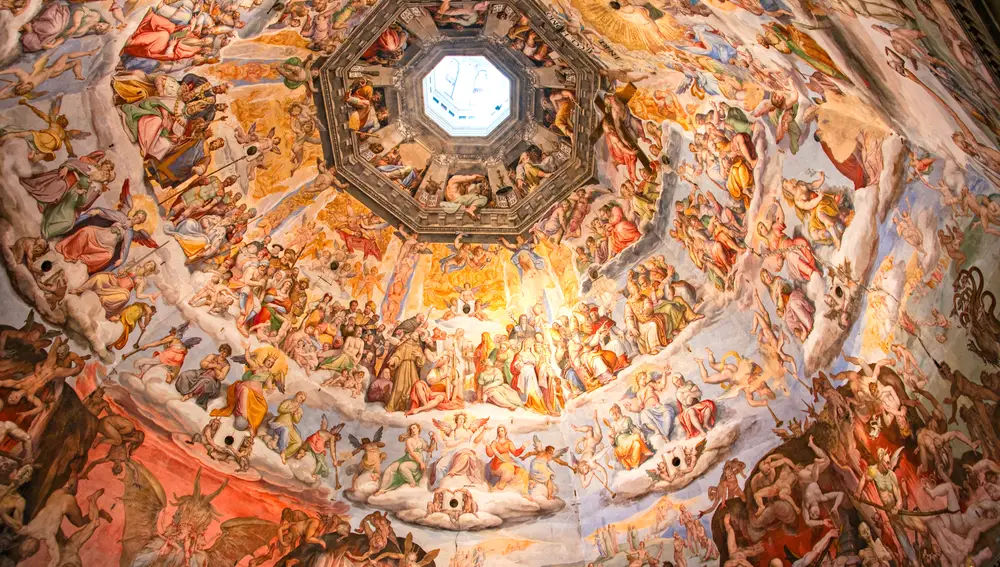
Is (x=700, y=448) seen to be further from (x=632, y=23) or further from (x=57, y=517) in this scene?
(x=57, y=517)

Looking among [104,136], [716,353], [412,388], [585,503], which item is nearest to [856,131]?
[716,353]

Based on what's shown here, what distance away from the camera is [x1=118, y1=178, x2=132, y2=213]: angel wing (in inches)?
482

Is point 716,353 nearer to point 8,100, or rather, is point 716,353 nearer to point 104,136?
point 104,136

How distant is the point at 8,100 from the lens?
10.7 metres

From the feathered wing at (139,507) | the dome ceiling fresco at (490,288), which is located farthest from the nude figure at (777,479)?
the feathered wing at (139,507)

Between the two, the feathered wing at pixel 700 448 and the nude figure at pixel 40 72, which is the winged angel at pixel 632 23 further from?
the nude figure at pixel 40 72

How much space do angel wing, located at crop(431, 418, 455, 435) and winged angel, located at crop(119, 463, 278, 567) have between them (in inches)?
124

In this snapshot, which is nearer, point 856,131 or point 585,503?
point 856,131

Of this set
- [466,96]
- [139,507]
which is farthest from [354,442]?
[466,96]

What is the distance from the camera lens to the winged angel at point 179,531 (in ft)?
39.6

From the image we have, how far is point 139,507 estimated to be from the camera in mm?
12203

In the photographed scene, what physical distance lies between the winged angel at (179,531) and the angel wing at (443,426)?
314 centimetres

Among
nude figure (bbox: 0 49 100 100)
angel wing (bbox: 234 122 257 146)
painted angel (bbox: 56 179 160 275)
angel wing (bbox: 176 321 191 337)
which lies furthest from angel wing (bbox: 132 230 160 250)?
nude figure (bbox: 0 49 100 100)

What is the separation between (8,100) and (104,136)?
1.30 m
